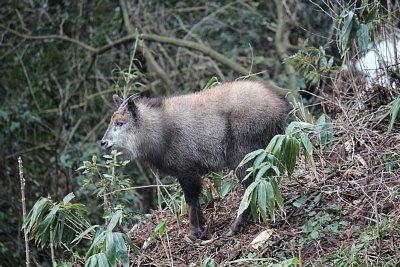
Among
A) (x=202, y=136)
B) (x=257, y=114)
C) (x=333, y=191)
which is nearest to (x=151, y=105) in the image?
(x=202, y=136)

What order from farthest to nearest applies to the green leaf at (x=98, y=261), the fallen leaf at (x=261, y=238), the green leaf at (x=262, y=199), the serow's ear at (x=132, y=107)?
1. the serow's ear at (x=132, y=107)
2. the fallen leaf at (x=261, y=238)
3. the green leaf at (x=98, y=261)
4. the green leaf at (x=262, y=199)

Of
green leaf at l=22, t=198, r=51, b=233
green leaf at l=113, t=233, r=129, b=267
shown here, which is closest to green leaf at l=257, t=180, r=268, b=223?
green leaf at l=113, t=233, r=129, b=267

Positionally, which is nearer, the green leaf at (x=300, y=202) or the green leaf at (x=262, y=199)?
the green leaf at (x=262, y=199)

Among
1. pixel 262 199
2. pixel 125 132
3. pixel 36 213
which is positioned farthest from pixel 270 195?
pixel 125 132

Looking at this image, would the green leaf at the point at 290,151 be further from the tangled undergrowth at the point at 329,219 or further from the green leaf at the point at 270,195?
the tangled undergrowth at the point at 329,219

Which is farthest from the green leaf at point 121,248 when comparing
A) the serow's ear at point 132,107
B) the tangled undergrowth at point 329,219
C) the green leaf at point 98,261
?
the serow's ear at point 132,107

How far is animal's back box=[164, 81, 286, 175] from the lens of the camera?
615 centimetres

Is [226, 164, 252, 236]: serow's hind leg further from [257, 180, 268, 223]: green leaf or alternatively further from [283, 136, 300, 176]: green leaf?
[257, 180, 268, 223]: green leaf

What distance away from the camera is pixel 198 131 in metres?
6.34

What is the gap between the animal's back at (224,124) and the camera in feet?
20.2

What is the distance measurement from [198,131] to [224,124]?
23cm

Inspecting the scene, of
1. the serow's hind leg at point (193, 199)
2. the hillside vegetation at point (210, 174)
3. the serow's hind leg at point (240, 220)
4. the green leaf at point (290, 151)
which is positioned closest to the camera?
the green leaf at point (290, 151)

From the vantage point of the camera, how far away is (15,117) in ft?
36.4

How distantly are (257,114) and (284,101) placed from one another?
355mm
